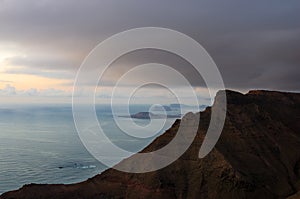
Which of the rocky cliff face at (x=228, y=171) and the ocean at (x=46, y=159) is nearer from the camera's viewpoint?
the rocky cliff face at (x=228, y=171)

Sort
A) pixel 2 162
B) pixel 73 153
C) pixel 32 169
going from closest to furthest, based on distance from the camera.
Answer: pixel 32 169
pixel 2 162
pixel 73 153

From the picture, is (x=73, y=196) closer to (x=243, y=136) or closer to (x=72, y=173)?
(x=243, y=136)

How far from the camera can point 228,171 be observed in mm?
58719

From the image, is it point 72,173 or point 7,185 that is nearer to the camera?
point 7,185

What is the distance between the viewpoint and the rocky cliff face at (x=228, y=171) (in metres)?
58.3

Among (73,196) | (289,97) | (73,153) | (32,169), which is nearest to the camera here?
(73,196)

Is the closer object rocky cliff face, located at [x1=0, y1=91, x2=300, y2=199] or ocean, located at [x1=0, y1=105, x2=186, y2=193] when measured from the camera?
rocky cliff face, located at [x1=0, y1=91, x2=300, y2=199]

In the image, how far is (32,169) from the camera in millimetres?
102688

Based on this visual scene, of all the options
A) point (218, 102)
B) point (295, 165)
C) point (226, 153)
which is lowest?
point (295, 165)

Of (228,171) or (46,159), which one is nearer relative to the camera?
(228,171)

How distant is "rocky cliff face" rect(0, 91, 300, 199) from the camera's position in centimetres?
5834

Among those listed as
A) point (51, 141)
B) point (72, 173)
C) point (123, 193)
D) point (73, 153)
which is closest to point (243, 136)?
point (123, 193)

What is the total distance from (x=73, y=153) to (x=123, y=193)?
7532 cm

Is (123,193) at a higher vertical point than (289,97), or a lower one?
lower
